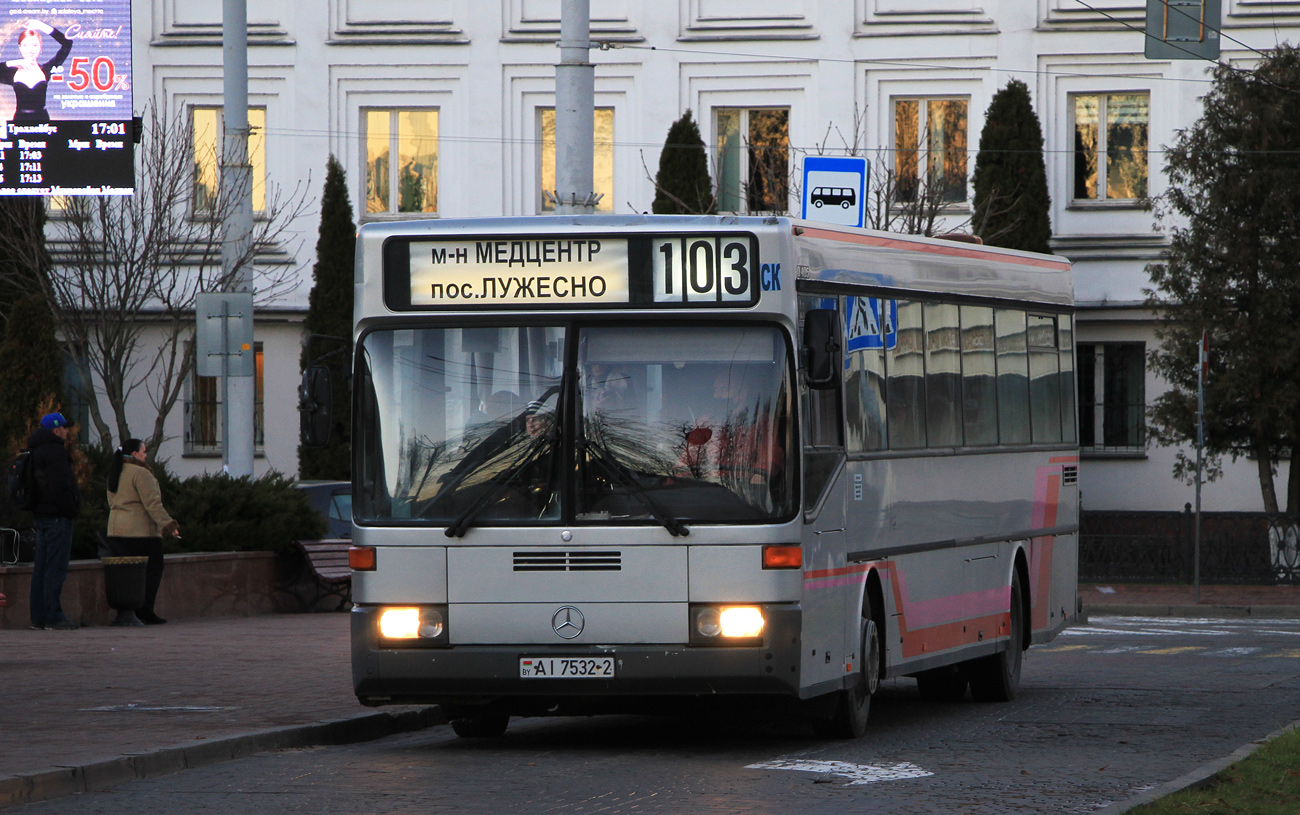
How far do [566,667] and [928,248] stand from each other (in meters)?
3.91

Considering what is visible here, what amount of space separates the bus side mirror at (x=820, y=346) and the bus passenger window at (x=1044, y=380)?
4.28 metres

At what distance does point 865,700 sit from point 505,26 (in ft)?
81.7

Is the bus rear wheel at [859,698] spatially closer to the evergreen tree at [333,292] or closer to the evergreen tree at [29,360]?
the evergreen tree at [29,360]

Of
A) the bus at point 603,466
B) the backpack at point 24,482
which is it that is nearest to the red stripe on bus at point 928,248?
the bus at point 603,466

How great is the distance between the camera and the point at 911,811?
884 centimetres

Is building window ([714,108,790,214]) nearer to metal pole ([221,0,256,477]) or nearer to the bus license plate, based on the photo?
metal pole ([221,0,256,477])

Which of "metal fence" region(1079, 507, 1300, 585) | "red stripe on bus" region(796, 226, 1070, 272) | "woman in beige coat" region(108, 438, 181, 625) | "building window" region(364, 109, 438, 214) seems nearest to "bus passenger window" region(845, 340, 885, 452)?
"red stripe on bus" region(796, 226, 1070, 272)

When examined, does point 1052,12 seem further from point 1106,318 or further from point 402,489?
point 402,489

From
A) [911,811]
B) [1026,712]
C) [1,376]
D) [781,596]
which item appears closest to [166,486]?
[1,376]

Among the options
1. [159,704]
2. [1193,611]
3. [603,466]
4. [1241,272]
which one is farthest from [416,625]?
[1241,272]

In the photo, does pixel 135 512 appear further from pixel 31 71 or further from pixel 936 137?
pixel 936 137

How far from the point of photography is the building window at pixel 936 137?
112 feet

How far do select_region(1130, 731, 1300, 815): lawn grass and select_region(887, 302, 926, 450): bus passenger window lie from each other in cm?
300

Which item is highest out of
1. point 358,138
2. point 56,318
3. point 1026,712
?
point 358,138
